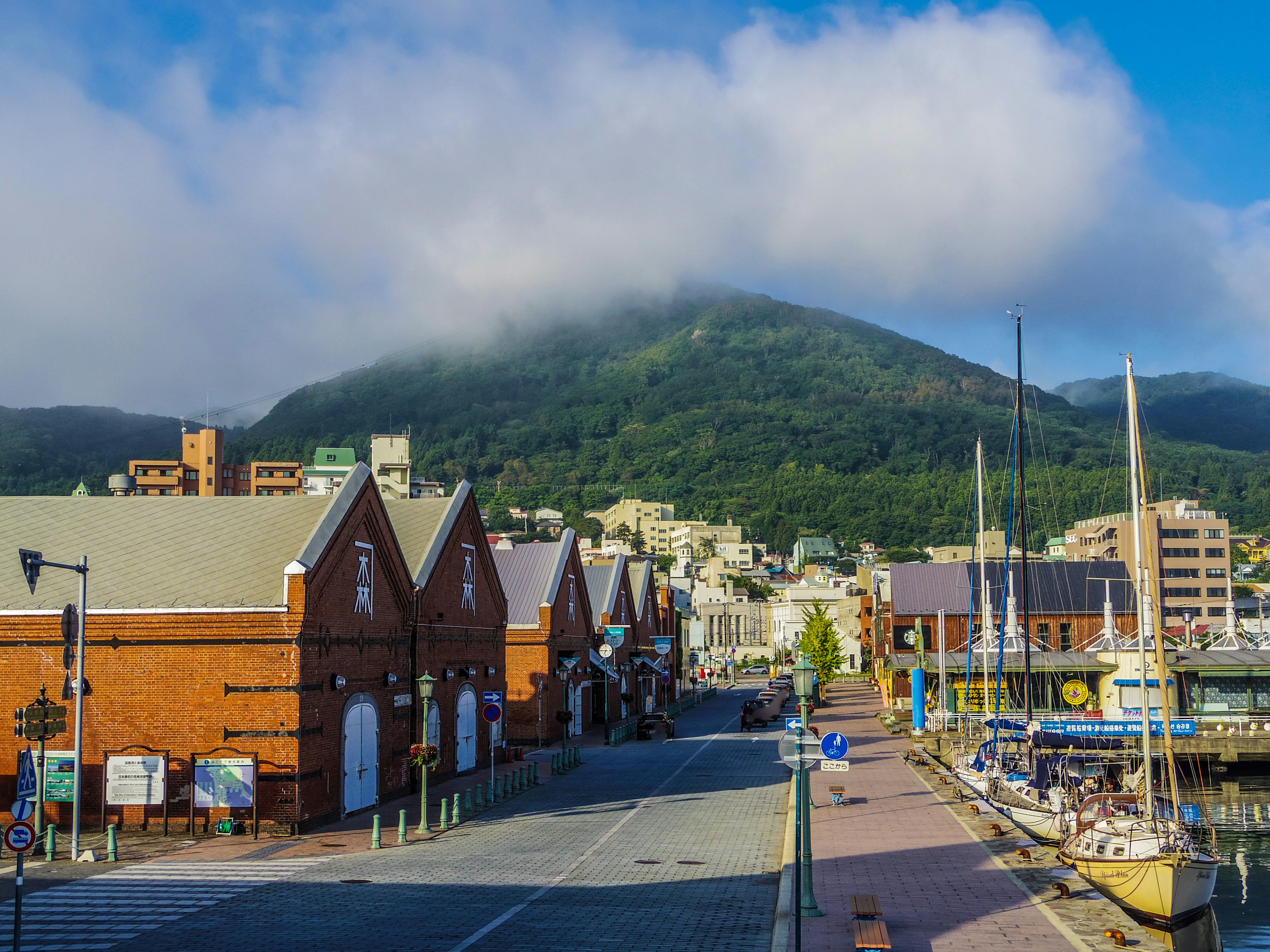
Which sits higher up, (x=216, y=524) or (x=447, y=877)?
(x=216, y=524)

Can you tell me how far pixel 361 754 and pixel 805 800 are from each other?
15969mm

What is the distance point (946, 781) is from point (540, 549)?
25.9m

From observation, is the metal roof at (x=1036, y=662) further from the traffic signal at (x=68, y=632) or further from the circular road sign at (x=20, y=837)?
the circular road sign at (x=20, y=837)

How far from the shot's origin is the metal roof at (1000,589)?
264ft

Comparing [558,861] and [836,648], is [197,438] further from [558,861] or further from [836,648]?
[558,861]

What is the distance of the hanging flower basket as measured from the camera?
1158 inches

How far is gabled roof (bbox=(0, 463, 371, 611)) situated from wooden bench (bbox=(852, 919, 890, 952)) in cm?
1618

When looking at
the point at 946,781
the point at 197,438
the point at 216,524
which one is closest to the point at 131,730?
the point at 216,524

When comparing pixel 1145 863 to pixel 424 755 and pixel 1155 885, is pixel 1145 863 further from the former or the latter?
pixel 424 755

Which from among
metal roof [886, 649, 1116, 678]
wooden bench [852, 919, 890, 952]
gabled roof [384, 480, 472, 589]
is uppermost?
gabled roof [384, 480, 472, 589]

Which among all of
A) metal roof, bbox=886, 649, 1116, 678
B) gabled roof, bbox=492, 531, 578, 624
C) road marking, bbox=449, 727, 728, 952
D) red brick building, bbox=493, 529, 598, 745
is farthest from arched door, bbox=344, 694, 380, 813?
metal roof, bbox=886, 649, 1116, 678

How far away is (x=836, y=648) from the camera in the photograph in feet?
313

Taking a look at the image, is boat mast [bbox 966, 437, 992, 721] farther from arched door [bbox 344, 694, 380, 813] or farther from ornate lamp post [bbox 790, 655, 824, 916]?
ornate lamp post [bbox 790, 655, 824, 916]

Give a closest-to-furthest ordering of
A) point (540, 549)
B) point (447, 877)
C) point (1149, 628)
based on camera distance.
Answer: point (447, 877), point (1149, 628), point (540, 549)
